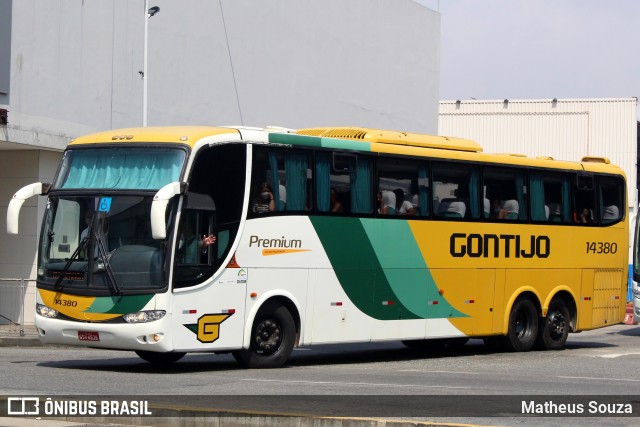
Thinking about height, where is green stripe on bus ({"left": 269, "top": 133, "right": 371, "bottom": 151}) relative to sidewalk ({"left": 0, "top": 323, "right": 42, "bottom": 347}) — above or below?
above

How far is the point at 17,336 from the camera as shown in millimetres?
26281

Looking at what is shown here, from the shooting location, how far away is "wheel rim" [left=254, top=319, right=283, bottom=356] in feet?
59.3

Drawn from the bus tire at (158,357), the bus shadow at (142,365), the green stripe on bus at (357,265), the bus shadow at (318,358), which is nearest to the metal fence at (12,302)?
the bus shadow at (318,358)

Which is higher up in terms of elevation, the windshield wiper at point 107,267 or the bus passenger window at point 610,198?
the bus passenger window at point 610,198

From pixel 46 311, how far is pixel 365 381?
4.65 meters

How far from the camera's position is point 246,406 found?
12156mm

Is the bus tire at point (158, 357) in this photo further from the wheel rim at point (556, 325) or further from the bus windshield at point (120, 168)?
the wheel rim at point (556, 325)

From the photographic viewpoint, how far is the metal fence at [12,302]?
2712 centimetres

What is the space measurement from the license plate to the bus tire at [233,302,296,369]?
218 cm

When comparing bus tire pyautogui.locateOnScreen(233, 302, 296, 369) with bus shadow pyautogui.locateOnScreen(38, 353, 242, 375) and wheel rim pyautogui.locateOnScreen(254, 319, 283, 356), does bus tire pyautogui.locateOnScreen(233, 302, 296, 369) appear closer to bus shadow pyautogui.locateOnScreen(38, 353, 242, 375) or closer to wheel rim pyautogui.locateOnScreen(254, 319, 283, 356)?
wheel rim pyautogui.locateOnScreen(254, 319, 283, 356)

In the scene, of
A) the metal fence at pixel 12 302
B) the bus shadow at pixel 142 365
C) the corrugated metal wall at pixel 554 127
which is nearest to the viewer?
the bus shadow at pixel 142 365

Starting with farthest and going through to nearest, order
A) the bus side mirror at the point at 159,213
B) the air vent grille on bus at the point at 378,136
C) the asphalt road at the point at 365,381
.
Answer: the air vent grille on bus at the point at 378,136, the bus side mirror at the point at 159,213, the asphalt road at the point at 365,381

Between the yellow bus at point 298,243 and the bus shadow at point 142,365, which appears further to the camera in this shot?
the bus shadow at point 142,365

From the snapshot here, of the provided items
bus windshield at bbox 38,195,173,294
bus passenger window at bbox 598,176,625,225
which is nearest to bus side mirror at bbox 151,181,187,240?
bus windshield at bbox 38,195,173,294
